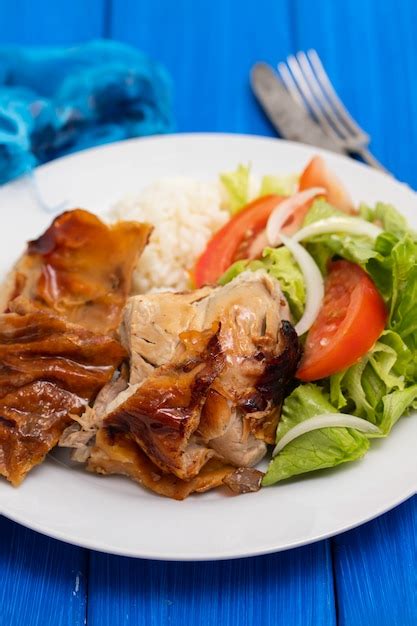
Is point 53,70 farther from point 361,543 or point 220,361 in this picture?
point 361,543

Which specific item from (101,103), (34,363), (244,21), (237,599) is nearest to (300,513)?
(237,599)

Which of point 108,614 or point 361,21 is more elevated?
point 361,21

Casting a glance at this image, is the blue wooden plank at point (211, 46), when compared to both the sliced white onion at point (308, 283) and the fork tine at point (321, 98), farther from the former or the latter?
the sliced white onion at point (308, 283)

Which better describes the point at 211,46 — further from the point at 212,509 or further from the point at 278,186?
the point at 212,509

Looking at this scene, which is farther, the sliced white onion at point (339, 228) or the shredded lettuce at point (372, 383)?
the sliced white onion at point (339, 228)

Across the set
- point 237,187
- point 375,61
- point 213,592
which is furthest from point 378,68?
point 213,592

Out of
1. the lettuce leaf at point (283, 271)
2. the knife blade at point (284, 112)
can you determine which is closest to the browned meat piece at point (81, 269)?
the lettuce leaf at point (283, 271)
